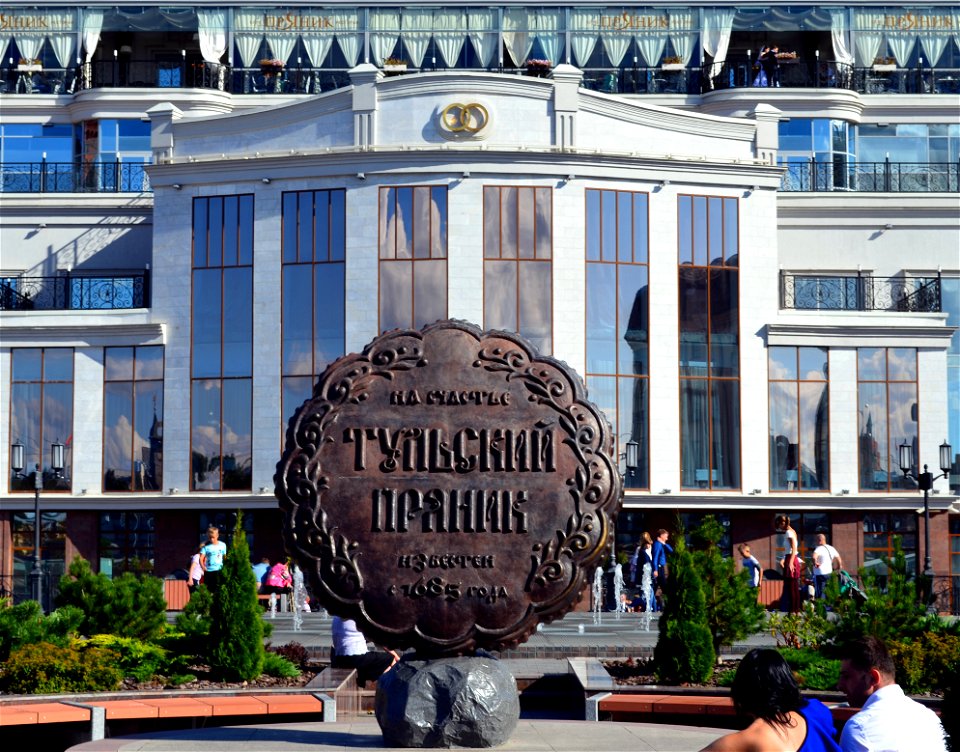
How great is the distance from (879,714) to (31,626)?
1328 cm

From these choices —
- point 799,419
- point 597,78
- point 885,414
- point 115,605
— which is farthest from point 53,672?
point 597,78

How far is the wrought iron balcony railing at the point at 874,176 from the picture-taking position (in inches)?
2056

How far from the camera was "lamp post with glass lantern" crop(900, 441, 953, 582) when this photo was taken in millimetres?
35469

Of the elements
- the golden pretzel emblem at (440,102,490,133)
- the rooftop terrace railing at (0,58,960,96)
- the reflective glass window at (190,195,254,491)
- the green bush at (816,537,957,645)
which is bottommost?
the green bush at (816,537,957,645)

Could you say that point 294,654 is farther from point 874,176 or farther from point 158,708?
point 874,176

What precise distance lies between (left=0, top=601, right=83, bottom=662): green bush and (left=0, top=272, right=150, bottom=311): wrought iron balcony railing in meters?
25.0

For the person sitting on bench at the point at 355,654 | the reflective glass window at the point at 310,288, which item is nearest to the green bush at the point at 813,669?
the person sitting on bench at the point at 355,654

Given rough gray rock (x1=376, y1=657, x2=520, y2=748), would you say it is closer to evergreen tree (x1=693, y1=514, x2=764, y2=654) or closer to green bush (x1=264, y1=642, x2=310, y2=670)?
evergreen tree (x1=693, y1=514, x2=764, y2=654)

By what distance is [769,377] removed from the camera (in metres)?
44.9

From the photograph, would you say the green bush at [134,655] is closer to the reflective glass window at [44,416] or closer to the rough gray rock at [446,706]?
the rough gray rock at [446,706]

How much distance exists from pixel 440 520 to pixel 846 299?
112 ft

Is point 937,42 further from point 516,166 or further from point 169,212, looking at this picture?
→ point 169,212

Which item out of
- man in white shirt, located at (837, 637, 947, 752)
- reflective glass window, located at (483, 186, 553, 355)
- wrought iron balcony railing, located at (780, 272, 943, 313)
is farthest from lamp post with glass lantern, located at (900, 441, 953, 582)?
man in white shirt, located at (837, 637, 947, 752)

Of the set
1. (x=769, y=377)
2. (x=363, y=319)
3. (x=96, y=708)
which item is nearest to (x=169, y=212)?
(x=363, y=319)
